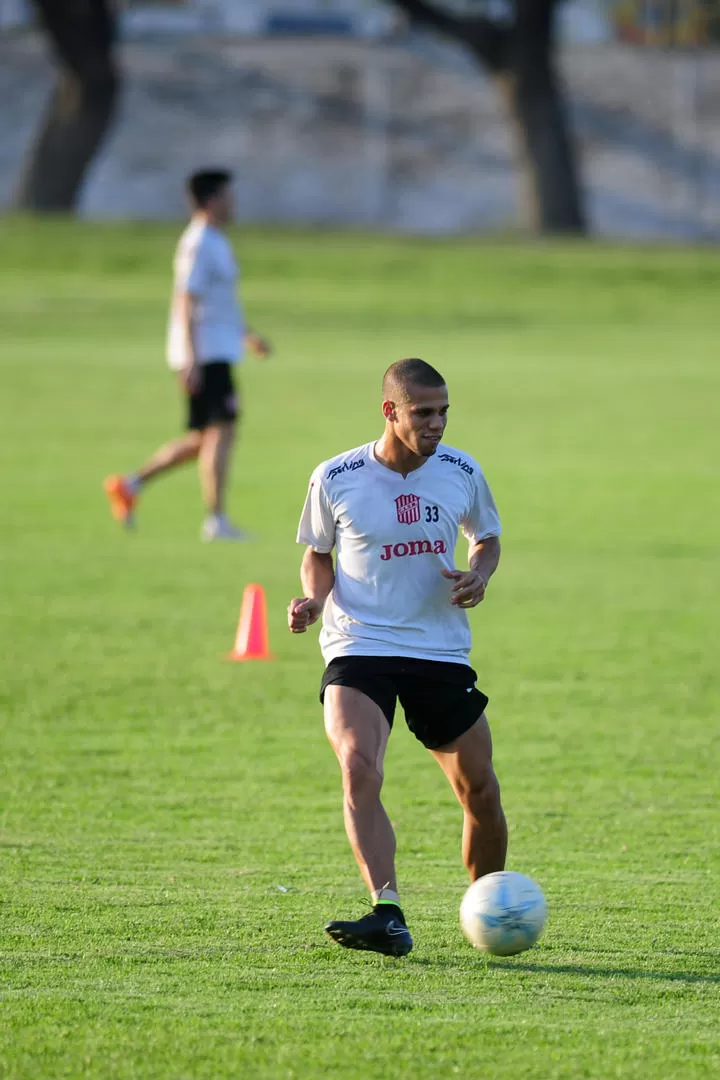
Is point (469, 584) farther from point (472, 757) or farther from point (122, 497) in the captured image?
point (122, 497)

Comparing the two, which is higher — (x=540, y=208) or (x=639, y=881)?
(x=639, y=881)

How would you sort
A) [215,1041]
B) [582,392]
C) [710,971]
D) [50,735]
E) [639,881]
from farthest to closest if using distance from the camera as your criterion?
[582,392] → [50,735] → [639,881] → [710,971] → [215,1041]

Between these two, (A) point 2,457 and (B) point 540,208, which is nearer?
(A) point 2,457

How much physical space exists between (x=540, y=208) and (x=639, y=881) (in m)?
40.8

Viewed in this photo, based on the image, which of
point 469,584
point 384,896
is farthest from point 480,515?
point 384,896

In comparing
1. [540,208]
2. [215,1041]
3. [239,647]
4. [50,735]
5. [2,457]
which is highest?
[215,1041]

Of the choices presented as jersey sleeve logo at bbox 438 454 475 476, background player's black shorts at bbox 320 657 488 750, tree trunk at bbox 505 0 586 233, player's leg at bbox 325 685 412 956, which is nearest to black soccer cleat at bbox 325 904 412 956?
player's leg at bbox 325 685 412 956

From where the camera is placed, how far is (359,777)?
548 centimetres

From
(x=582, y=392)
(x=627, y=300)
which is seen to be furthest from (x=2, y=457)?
(x=627, y=300)

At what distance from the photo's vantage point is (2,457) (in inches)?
773

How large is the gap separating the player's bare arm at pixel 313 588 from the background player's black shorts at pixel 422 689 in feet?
0.55

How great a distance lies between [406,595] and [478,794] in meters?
0.62

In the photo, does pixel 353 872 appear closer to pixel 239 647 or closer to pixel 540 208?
pixel 239 647

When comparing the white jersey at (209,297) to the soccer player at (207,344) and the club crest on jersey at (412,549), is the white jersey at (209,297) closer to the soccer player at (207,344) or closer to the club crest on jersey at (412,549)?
the soccer player at (207,344)
